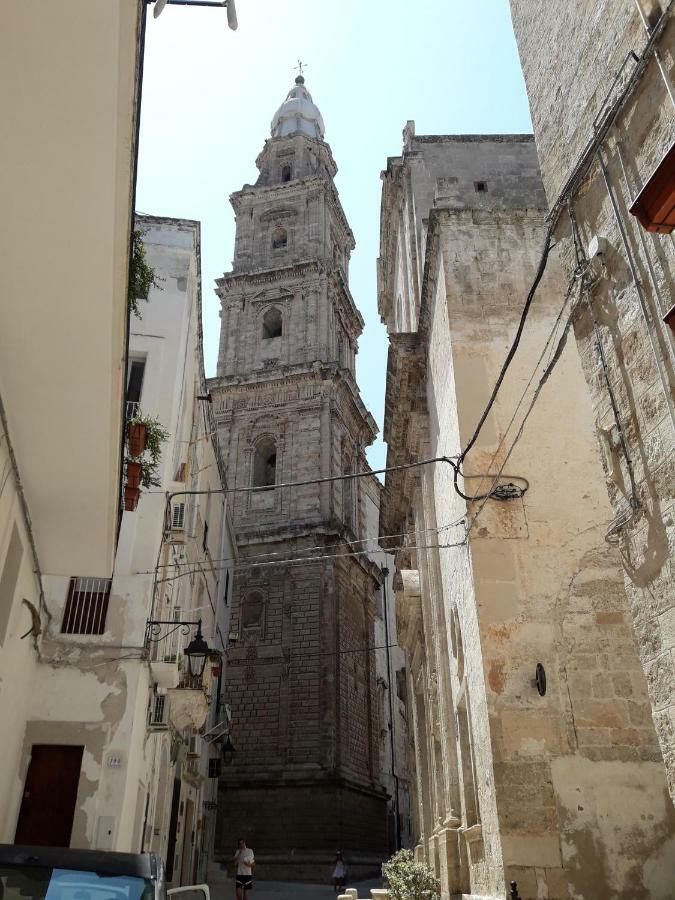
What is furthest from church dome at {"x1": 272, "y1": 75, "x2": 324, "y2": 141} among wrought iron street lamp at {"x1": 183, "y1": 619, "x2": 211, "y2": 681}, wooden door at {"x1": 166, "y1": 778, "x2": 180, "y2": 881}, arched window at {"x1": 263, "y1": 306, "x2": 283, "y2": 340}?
wrought iron street lamp at {"x1": 183, "y1": 619, "x2": 211, "y2": 681}

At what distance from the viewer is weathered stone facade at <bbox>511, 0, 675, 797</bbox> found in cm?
446

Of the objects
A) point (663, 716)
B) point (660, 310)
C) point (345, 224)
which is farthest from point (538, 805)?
point (345, 224)

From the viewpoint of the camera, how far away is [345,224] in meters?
42.1

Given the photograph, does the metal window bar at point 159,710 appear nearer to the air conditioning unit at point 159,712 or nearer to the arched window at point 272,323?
the air conditioning unit at point 159,712

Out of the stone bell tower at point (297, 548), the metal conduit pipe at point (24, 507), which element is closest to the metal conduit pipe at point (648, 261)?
the metal conduit pipe at point (24, 507)

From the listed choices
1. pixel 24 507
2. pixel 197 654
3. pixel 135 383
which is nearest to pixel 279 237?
pixel 135 383

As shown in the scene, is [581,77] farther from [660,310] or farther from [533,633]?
[533,633]

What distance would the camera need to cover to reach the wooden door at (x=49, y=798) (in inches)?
345

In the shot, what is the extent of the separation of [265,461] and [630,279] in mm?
28023

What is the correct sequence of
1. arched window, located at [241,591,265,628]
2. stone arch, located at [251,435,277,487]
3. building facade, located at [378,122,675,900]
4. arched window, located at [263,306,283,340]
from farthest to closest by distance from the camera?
arched window, located at [263,306,283,340]
stone arch, located at [251,435,277,487]
arched window, located at [241,591,265,628]
building facade, located at [378,122,675,900]

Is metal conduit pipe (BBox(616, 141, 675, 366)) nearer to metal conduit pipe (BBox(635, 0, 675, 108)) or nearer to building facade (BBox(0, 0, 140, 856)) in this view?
metal conduit pipe (BBox(635, 0, 675, 108))

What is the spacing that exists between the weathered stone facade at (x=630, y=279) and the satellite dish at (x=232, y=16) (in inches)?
101

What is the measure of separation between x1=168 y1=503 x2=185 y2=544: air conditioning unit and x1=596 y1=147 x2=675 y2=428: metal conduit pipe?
26.1 feet

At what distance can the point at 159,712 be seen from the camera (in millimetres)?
10961
